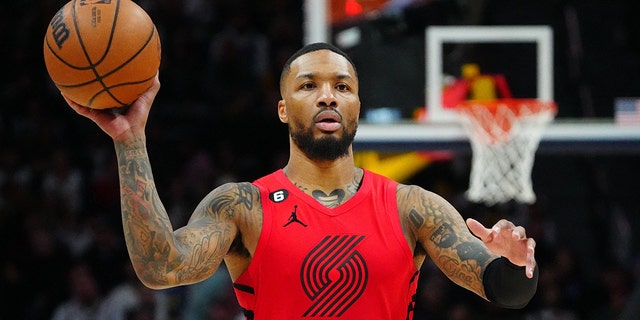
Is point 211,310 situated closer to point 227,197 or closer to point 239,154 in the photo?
point 239,154

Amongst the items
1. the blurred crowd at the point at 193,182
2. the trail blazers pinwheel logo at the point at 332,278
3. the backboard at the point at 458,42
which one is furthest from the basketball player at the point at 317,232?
the blurred crowd at the point at 193,182

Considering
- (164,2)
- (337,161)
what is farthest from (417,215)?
(164,2)

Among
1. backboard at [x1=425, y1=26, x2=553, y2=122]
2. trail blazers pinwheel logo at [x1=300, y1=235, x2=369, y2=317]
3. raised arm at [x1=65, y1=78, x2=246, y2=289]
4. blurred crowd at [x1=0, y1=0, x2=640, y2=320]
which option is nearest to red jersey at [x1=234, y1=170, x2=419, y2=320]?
trail blazers pinwheel logo at [x1=300, y1=235, x2=369, y2=317]

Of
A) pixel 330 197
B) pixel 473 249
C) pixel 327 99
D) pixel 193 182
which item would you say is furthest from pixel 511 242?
pixel 193 182

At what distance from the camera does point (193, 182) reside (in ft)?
38.3

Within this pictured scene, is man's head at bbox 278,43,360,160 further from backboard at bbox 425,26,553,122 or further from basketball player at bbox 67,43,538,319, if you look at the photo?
backboard at bbox 425,26,553,122

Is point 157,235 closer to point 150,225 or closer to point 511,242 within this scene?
point 150,225

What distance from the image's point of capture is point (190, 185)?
11.6m

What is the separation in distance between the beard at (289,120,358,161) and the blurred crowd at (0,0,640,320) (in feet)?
16.9

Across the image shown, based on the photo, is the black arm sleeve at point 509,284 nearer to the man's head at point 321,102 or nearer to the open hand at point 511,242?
the open hand at point 511,242

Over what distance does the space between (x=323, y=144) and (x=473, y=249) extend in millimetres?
705

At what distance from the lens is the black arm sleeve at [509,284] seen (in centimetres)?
382

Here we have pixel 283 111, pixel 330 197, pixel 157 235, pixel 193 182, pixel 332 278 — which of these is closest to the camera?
pixel 157 235

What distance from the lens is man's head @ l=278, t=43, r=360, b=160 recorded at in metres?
4.22
